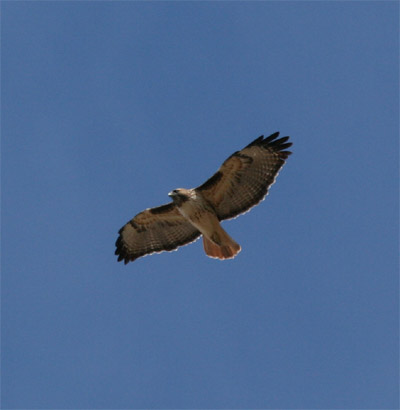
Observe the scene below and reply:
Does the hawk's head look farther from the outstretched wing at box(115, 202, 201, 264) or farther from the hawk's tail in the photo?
the hawk's tail

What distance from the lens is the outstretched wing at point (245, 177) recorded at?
15156mm

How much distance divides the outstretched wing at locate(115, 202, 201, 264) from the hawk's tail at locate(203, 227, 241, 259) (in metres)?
1.02

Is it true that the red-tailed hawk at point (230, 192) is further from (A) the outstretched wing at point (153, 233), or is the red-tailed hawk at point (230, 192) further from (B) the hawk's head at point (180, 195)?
(A) the outstretched wing at point (153, 233)

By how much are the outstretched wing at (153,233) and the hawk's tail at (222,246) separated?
1.02 m

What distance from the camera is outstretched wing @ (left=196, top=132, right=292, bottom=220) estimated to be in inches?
597

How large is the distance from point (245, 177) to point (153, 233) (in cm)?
236

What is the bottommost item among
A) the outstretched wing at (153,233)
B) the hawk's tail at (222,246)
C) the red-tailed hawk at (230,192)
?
the hawk's tail at (222,246)

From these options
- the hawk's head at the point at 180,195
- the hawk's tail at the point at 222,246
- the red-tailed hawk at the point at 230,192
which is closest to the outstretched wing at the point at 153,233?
the red-tailed hawk at the point at 230,192

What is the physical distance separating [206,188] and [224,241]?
104cm

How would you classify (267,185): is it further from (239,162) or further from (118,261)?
(118,261)

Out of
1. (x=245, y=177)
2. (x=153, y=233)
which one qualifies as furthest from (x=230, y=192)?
(x=153, y=233)

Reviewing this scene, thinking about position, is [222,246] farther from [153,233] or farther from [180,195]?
[153,233]

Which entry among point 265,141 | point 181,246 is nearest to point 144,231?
point 181,246

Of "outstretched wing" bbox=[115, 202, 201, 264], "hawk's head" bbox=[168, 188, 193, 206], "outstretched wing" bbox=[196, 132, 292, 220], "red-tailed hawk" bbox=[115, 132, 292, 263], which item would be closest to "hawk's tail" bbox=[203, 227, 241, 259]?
"red-tailed hawk" bbox=[115, 132, 292, 263]
